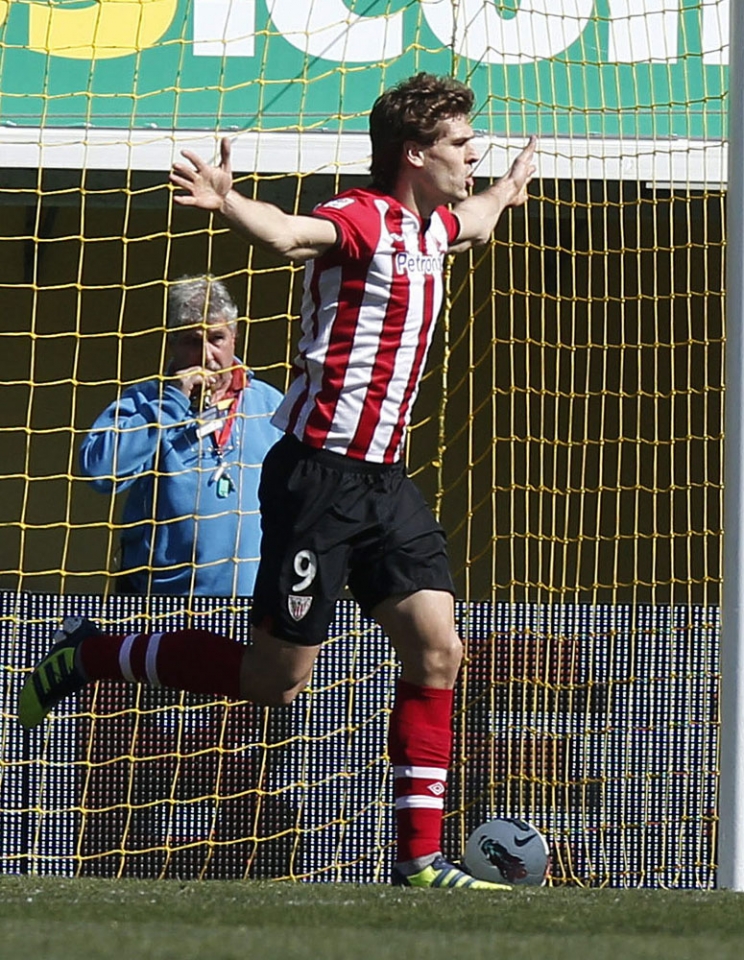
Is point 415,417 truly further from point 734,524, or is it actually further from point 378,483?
point 378,483

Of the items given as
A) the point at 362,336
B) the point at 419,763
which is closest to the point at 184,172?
the point at 362,336

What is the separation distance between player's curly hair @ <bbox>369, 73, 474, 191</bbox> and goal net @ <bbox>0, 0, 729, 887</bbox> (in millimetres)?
1266

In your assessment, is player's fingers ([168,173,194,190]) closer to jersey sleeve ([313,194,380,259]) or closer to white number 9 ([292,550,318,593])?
jersey sleeve ([313,194,380,259])

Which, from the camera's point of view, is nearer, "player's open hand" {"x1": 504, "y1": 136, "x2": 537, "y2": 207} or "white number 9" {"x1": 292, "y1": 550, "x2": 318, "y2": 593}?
"white number 9" {"x1": 292, "y1": 550, "x2": 318, "y2": 593}

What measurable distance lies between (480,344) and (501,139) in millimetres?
2460

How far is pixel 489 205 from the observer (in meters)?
4.57

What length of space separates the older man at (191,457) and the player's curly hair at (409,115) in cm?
134

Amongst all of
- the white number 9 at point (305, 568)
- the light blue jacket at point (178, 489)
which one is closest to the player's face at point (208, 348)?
the light blue jacket at point (178, 489)

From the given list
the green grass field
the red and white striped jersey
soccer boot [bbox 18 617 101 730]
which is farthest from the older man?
the green grass field

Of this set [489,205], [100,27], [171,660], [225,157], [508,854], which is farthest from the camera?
[100,27]

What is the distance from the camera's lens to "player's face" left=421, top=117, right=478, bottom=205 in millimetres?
4211

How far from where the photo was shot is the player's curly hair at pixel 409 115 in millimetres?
4215

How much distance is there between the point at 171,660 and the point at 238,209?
3.87 ft

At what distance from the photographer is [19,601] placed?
518cm
